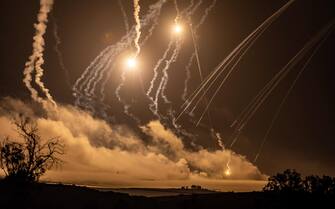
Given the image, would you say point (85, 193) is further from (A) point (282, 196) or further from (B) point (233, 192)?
(A) point (282, 196)

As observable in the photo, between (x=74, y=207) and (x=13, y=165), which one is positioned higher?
(x=13, y=165)

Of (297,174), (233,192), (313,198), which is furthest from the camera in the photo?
(233,192)

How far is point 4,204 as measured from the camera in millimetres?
63719

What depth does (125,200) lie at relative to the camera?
218 feet

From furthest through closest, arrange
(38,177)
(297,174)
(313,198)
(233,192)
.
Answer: (38,177), (233,192), (297,174), (313,198)

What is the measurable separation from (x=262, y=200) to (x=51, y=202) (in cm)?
2529

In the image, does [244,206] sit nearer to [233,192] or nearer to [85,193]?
[233,192]

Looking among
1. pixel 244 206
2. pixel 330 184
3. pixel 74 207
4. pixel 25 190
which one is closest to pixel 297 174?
pixel 330 184

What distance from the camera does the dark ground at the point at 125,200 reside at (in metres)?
57.8

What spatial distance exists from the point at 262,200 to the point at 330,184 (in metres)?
8.05

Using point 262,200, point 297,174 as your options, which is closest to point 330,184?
point 297,174

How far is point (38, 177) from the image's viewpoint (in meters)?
76.4

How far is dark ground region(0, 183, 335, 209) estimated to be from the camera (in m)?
57.8

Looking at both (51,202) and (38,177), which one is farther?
(38,177)
